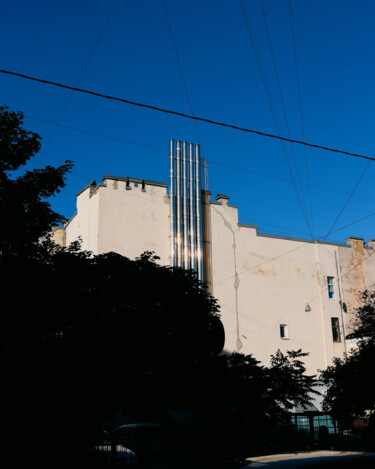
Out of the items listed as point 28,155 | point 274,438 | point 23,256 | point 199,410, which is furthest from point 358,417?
point 28,155

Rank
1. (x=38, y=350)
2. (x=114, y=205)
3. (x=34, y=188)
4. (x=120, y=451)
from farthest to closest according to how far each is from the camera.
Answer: (x=114, y=205)
(x=34, y=188)
(x=120, y=451)
(x=38, y=350)

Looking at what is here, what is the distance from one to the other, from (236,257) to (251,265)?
1.54 meters

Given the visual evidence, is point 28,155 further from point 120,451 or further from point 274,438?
point 274,438

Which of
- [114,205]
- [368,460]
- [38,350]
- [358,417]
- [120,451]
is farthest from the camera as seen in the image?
[114,205]

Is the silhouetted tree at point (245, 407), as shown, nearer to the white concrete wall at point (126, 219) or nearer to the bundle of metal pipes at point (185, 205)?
the bundle of metal pipes at point (185, 205)

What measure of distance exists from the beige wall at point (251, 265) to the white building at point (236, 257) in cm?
7

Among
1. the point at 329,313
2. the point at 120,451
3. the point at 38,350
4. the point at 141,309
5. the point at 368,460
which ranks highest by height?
the point at 329,313

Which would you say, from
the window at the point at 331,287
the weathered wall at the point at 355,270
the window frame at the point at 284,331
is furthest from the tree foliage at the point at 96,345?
the weathered wall at the point at 355,270

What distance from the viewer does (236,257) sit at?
120 ft

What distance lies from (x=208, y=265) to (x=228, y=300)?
3.01 m

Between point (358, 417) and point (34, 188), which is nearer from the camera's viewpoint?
point (34, 188)

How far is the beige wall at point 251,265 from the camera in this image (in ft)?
110

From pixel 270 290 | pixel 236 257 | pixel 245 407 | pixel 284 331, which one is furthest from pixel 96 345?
pixel 284 331

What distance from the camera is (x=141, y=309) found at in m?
19.8
